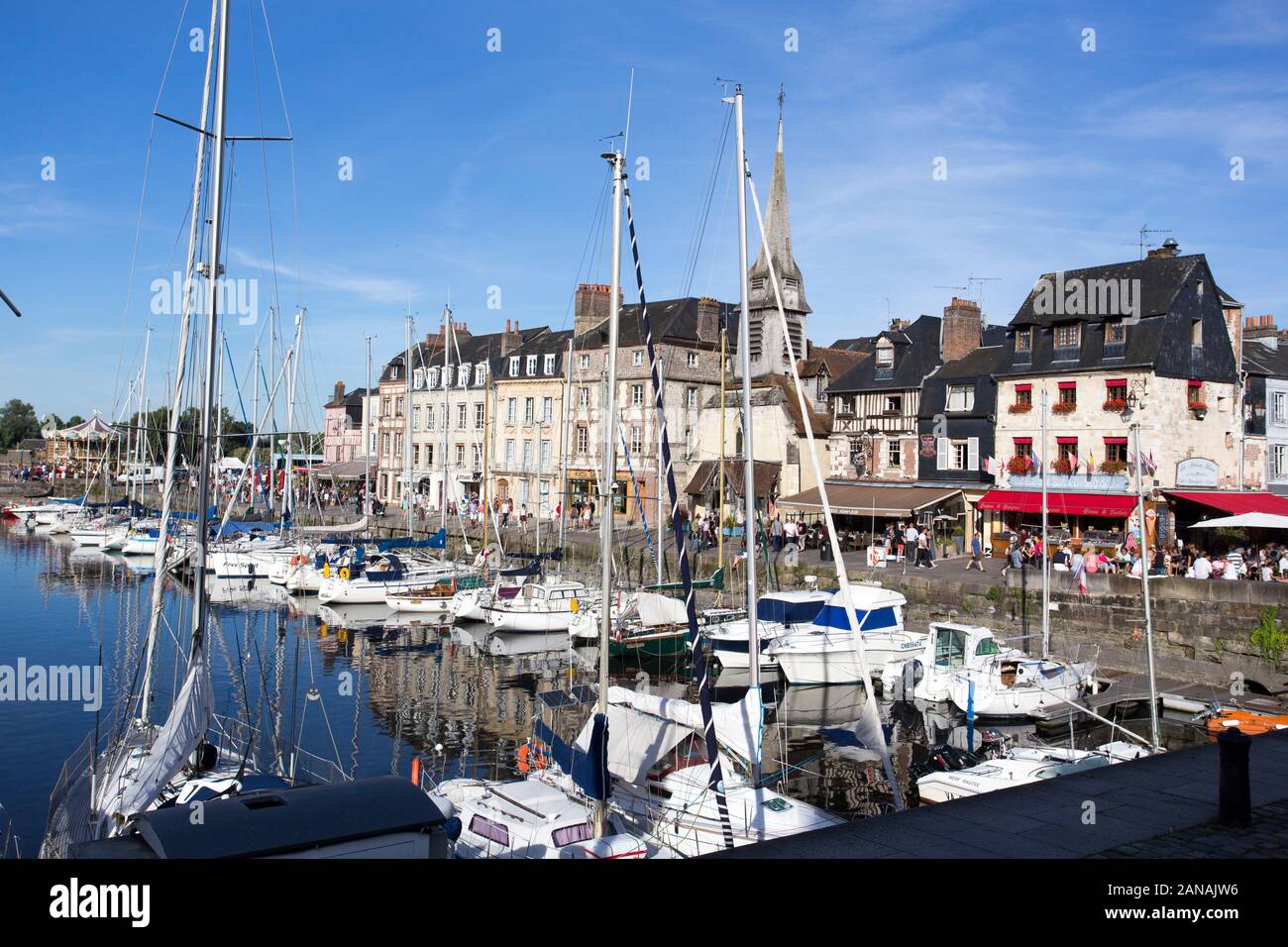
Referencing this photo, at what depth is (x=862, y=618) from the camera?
27.5 m

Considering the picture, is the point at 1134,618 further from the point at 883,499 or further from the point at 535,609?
the point at 535,609

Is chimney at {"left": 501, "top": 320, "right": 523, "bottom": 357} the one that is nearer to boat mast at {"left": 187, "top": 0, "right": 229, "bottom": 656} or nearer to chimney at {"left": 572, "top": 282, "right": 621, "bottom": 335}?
chimney at {"left": 572, "top": 282, "right": 621, "bottom": 335}

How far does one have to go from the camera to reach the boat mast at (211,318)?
1418cm

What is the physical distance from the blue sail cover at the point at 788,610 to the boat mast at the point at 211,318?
55.0 feet

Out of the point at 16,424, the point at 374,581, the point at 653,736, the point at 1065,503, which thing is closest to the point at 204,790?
the point at 653,736

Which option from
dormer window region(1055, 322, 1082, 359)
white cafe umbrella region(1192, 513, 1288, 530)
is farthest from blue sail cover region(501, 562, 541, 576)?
white cafe umbrella region(1192, 513, 1288, 530)

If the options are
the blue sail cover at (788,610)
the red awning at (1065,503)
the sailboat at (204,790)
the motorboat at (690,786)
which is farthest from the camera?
the red awning at (1065,503)

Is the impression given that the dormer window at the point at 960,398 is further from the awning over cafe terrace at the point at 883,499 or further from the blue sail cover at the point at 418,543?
the blue sail cover at the point at 418,543

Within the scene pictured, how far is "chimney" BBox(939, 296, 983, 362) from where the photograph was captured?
42.6 m

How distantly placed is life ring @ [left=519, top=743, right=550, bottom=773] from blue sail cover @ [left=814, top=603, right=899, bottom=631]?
38.0ft

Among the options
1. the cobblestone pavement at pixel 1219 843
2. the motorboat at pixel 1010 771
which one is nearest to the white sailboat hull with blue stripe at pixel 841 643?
the motorboat at pixel 1010 771

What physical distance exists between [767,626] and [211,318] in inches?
→ 690
